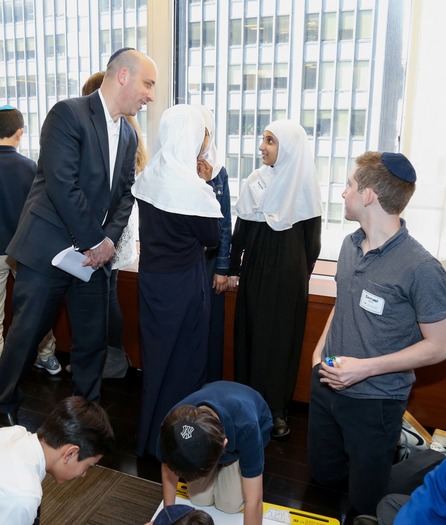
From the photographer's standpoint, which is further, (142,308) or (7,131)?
(7,131)

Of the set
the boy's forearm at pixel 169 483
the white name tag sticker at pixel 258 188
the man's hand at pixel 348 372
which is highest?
the white name tag sticker at pixel 258 188

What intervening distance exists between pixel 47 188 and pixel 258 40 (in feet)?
6.08

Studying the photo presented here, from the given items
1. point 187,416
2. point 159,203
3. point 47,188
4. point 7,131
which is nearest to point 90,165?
point 47,188

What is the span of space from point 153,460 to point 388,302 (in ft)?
4.24

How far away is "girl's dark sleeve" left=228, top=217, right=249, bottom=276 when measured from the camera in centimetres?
258

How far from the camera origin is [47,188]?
2121 mm

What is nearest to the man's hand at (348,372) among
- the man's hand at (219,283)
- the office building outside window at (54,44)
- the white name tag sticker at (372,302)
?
the white name tag sticker at (372,302)

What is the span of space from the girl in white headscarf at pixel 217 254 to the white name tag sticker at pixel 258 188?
14 centimetres

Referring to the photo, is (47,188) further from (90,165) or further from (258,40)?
(258,40)

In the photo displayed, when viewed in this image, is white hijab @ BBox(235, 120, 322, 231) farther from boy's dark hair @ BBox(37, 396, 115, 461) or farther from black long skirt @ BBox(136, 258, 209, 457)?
boy's dark hair @ BBox(37, 396, 115, 461)

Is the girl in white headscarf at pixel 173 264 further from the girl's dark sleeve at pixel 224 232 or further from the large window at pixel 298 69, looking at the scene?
the large window at pixel 298 69

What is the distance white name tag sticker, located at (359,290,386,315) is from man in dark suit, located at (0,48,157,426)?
1.11 m

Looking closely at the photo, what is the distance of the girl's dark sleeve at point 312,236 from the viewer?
8.14ft

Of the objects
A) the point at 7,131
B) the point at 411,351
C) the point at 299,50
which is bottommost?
the point at 411,351
